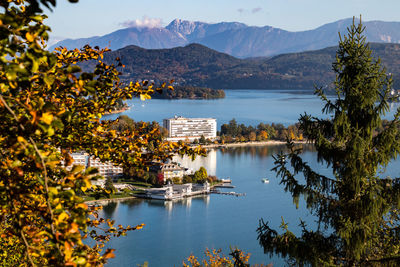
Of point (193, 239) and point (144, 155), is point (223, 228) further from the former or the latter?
point (144, 155)

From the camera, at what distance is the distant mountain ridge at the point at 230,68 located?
68.1m

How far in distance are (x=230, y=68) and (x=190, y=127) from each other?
170 ft

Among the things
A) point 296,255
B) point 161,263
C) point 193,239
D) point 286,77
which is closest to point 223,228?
point 193,239

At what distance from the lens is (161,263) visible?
820 cm

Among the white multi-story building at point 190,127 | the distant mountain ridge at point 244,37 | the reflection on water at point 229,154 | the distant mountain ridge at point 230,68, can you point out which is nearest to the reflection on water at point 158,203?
the reflection on water at point 229,154

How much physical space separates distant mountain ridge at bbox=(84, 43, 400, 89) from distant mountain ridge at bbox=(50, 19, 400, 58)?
230 feet

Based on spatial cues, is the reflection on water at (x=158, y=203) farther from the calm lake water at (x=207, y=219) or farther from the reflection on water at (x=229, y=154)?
the reflection on water at (x=229, y=154)

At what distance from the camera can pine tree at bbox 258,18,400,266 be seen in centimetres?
203

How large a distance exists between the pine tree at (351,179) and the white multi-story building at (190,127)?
78.8 ft

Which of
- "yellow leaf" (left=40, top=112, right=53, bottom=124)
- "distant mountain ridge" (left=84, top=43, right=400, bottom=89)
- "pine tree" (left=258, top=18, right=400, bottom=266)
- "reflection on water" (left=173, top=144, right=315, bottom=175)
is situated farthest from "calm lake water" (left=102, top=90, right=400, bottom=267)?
"distant mountain ridge" (left=84, top=43, right=400, bottom=89)

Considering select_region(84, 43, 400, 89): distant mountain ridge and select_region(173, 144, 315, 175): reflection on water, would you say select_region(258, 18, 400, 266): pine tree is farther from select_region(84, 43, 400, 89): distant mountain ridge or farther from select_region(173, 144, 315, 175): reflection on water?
select_region(84, 43, 400, 89): distant mountain ridge

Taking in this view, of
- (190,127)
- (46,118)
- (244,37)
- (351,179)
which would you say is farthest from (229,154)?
(244,37)

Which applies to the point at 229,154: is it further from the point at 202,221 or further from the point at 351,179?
the point at 351,179

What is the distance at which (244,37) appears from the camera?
168625mm
